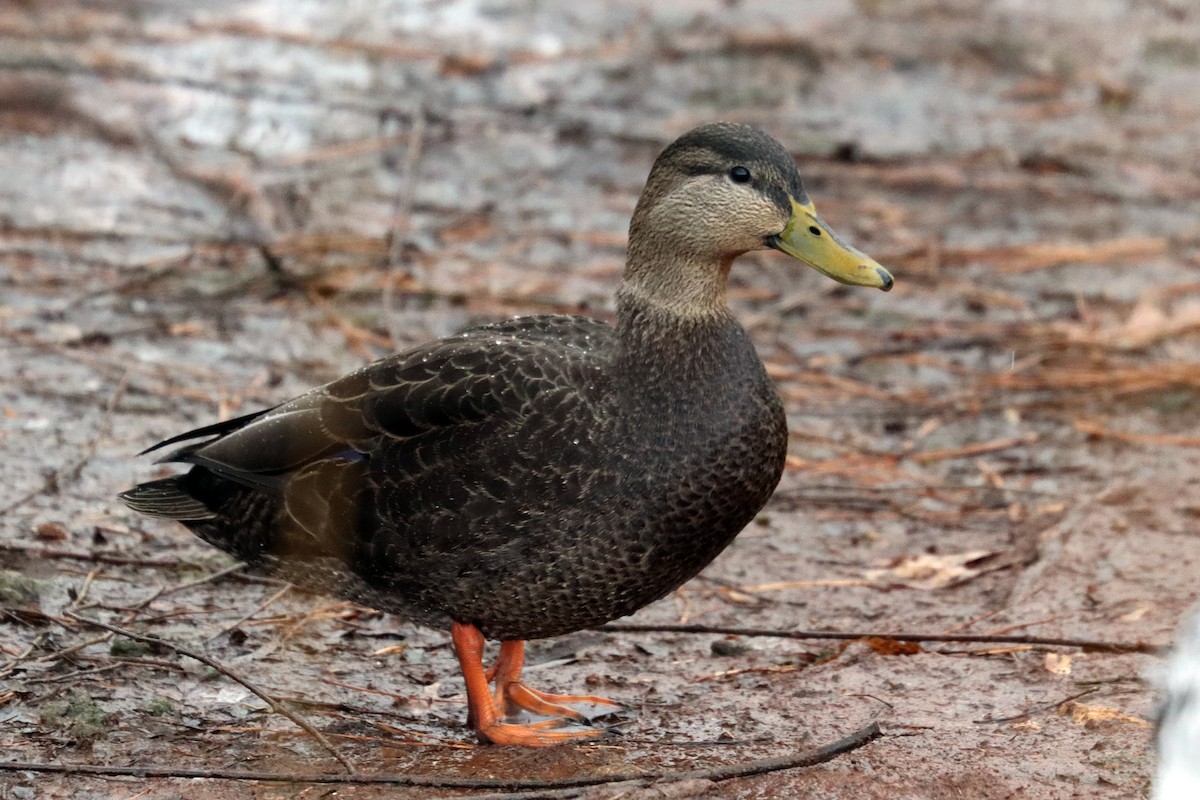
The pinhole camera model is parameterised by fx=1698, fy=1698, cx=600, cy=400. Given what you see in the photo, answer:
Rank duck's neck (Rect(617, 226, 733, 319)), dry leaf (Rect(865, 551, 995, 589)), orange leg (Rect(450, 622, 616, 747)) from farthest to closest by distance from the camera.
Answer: dry leaf (Rect(865, 551, 995, 589)) < duck's neck (Rect(617, 226, 733, 319)) < orange leg (Rect(450, 622, 616, 747))

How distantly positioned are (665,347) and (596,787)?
1.06 meters

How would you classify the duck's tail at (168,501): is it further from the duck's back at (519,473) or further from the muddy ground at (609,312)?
the muddy ground at (609,312)

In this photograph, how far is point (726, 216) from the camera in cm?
408

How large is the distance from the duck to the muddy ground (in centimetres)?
32

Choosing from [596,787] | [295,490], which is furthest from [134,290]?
[596,787]

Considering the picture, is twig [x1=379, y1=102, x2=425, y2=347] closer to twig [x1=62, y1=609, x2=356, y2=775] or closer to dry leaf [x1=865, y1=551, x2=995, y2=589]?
dry leaf [x1=865, y1=551, x2=995, y2=589]

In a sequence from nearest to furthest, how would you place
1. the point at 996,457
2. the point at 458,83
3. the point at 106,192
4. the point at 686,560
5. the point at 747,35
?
the point at 686,560 → the point at 996,457 → the point at 106,192 → the point at 458,83 → the point at 747,35

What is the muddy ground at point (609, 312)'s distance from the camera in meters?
3.99

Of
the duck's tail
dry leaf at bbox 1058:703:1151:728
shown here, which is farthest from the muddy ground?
the duck's tail

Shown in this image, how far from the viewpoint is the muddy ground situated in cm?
399

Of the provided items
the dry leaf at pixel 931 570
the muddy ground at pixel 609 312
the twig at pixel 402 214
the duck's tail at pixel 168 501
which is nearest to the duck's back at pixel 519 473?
the duck's tail at pixel 168 501

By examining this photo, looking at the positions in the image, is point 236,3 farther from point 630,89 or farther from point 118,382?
point 118,382

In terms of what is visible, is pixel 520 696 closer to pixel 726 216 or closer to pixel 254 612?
pixel 254 612

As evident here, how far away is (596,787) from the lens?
3.53 meters
